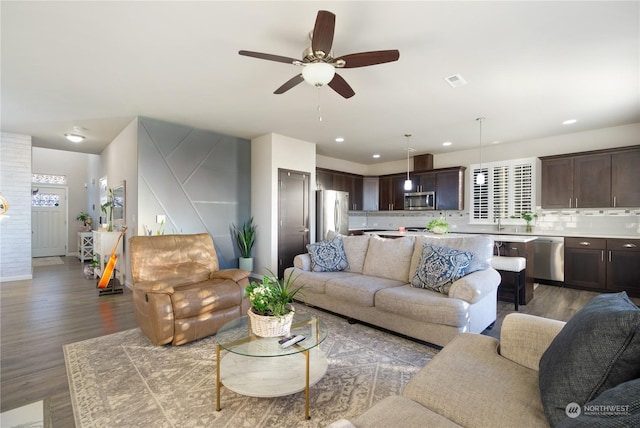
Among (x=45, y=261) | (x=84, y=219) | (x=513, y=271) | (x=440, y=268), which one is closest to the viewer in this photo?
(x=440, y=268)

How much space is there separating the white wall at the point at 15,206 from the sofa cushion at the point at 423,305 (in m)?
6.82

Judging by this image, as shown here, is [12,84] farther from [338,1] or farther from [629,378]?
[629,378]

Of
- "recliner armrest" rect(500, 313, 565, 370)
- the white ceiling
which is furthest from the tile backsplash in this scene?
"recliner armrest" rect(500, 313, 565, 370)

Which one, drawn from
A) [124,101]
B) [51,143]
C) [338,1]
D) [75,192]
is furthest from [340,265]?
[75,192]

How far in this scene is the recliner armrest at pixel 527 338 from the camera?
1490 millimetres

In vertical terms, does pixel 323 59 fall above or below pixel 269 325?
above

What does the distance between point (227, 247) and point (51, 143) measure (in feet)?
14.8

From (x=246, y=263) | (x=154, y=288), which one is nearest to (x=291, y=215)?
(x=246, y=263)

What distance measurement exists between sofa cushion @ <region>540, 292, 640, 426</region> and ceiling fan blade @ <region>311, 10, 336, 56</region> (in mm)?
2065

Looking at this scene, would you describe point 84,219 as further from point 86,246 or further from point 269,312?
point 269,312

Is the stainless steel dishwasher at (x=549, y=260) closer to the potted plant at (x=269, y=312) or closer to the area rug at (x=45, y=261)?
the potted plant at (x=269, y=312)

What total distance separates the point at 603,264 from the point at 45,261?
1233cm

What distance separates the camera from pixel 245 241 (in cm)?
548

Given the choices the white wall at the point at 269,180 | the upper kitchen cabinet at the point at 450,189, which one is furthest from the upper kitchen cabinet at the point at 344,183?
the upper kitchen cabinet at the point at 450,189
